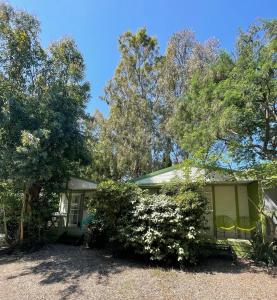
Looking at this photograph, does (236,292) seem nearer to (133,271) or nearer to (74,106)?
(133,271)

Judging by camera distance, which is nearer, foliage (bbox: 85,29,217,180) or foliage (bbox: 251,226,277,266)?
foliage (bbox: 251,226,277,266)

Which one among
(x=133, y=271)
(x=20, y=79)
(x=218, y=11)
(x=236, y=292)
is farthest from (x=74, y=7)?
(x=236, y=292)

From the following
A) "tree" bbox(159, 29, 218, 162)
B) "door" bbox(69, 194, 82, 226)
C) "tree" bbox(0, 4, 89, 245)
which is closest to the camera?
"tree" bbox(0, 4, 89, 245)

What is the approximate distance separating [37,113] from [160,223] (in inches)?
259

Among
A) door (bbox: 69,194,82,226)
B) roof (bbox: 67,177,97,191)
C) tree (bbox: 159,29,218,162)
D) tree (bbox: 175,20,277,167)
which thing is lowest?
door (bbox: 69,194,82,226)

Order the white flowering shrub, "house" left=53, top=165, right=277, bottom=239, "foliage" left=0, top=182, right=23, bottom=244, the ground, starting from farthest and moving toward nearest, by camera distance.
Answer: "foliage" left=0, top=182, right=23, bottom=244 → "house" left=53, top=165, right=277, bottom=239 → the white flowering shrub → the ground

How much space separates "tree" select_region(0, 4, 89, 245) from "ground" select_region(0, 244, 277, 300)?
3.03 metres

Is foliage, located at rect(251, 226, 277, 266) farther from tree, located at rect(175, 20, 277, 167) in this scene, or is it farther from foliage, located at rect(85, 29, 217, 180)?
foliage, located at rect(85, 29, 217, 180)

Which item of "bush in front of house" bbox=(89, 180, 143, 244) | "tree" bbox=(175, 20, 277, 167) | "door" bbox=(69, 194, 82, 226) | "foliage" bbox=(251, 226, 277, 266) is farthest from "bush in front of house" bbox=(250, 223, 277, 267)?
"door" bbox=(69, 194, 82, 226)

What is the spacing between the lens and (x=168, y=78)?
21.3m

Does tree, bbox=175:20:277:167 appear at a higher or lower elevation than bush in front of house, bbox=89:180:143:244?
higher

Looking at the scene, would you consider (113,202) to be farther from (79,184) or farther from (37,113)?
(37,113)

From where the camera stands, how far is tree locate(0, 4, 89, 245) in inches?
368

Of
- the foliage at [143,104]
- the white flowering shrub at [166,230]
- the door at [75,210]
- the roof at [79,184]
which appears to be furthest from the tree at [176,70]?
the white flowering shrub at [166,230]
